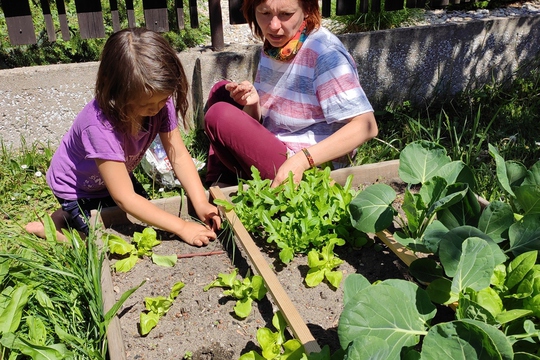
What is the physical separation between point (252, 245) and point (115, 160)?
68cm

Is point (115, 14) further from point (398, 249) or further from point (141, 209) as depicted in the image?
point (398, 249)

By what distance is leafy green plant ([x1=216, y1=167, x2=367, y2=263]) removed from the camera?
2.17 meters

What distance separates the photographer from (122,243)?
2.19 m

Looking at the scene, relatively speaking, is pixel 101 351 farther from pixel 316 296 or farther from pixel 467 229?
pixel 467 229

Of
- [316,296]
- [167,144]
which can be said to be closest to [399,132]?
[167,144]

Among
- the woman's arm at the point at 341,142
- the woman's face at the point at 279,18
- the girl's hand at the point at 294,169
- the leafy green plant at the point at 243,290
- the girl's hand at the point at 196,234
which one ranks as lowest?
the leafy green plant at the point at 243,290

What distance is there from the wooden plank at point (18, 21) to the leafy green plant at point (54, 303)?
5.68ft

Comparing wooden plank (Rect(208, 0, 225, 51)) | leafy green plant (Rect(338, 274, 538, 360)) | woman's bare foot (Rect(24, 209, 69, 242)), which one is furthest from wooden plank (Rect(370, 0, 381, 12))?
leafy green plant (Rect(338, 274, 538, 360))

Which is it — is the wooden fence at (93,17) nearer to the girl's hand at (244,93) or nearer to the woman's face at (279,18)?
the girl's hand at (244,93)

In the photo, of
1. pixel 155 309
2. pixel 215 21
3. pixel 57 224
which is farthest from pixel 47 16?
pixel 155 309

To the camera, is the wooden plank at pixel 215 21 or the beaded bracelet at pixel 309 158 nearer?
the beaded bracelet at pixel 309 158

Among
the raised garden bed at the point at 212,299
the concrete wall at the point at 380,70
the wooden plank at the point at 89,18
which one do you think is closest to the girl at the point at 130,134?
the raised garden bed at the point at 212,299

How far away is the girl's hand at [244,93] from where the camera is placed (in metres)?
2.76

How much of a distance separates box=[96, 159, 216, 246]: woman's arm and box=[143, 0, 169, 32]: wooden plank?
1653 millimetres
